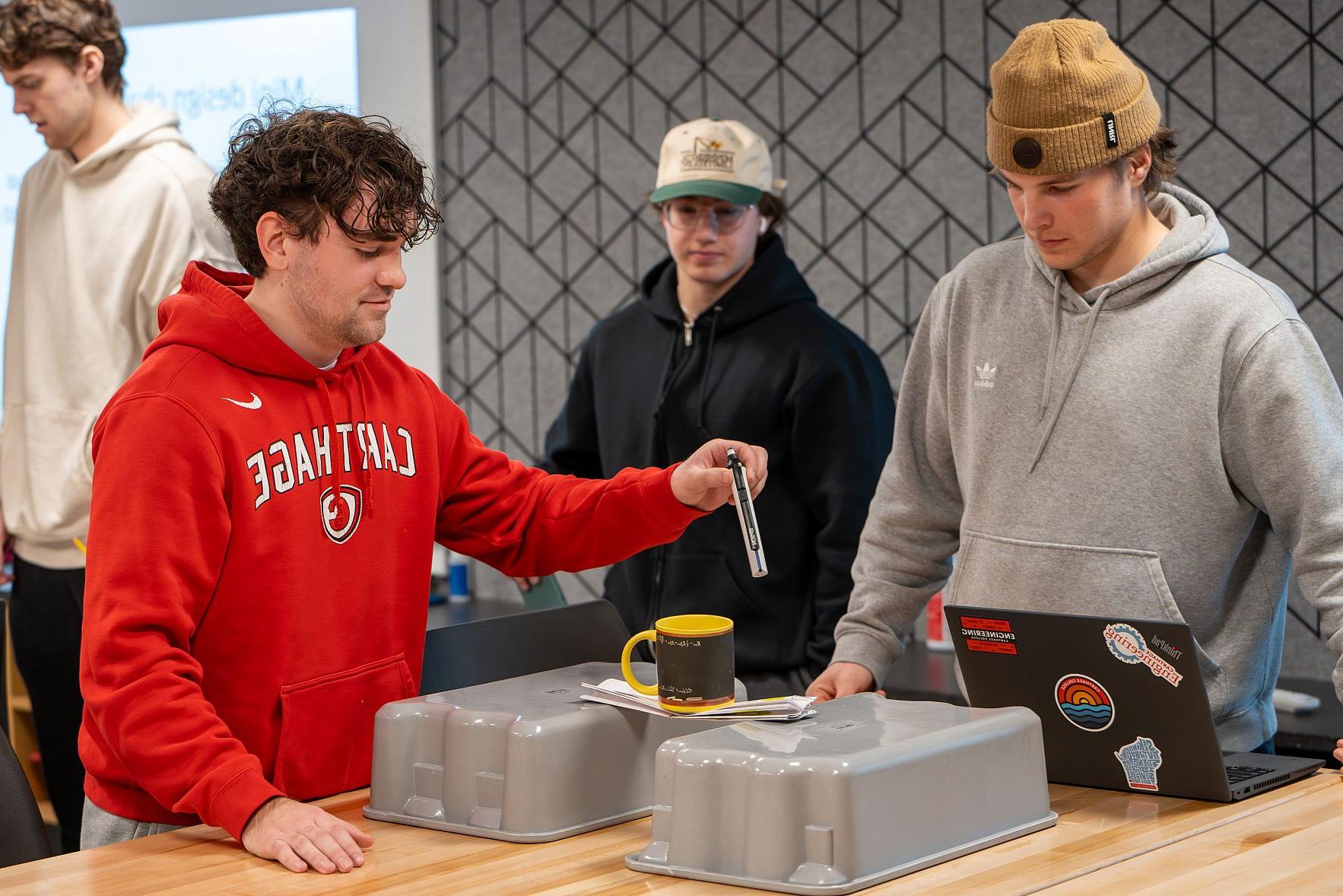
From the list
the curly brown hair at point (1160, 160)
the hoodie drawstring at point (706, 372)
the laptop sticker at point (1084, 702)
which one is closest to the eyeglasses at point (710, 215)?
the hoodie drawstring at point (706, 372)

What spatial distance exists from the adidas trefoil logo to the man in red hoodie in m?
0.33

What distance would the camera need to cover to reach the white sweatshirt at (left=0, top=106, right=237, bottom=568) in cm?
277

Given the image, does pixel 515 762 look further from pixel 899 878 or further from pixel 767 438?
pixel 767 438

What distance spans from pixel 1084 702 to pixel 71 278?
196 centimetres

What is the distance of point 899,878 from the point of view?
1450 millimetres

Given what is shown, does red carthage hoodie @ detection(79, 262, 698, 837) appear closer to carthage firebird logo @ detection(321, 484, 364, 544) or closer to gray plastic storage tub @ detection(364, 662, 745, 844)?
carthage firebird logo @ detection(321, 484, 364, 544)

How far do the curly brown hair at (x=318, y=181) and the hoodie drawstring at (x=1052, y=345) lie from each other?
78 centimetres

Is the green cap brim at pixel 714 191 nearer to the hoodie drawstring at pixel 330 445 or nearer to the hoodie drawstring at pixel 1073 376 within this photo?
the hoodie drawstring at pixel 1073 376

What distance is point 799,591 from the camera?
2.69m

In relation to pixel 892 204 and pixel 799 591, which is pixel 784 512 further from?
pixel 892 204

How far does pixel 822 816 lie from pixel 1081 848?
28 centimetres

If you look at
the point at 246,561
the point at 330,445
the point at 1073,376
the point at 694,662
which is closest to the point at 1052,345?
the point at 1073,376

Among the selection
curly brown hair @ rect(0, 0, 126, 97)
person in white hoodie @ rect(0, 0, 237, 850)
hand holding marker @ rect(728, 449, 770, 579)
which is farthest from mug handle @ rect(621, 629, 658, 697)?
curly brown hair @ rect(0, 0, 126, 97)

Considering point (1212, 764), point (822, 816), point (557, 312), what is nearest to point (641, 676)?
point (822, 816)
